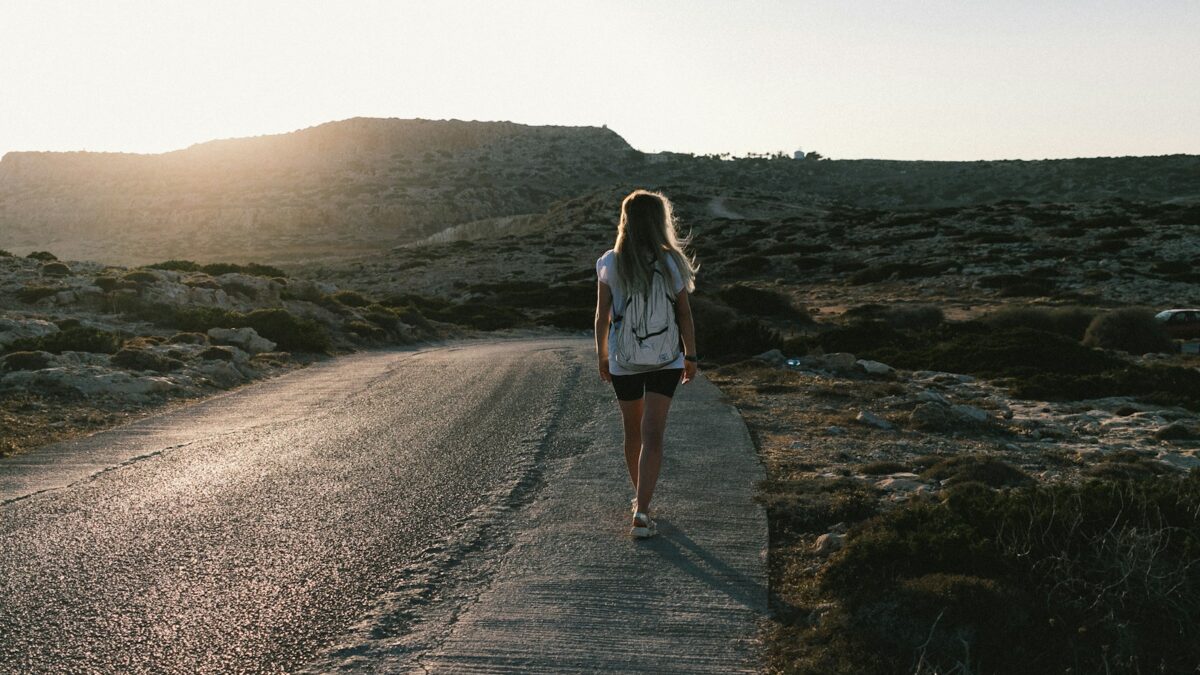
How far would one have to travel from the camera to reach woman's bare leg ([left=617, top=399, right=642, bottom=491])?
6.24m

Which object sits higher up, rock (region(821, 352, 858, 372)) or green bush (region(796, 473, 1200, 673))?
green bush (region(796, 473, 1200, 673))

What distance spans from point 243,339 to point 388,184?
327 feet

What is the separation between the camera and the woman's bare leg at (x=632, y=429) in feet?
20.5

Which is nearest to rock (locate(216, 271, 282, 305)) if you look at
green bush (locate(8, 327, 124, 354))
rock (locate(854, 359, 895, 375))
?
green bush (locate(8, 327, 124, 354))

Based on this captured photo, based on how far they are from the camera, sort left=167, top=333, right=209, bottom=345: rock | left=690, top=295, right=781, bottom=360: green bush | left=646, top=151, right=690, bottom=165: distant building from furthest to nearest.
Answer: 1. left=646, top=151, right=690, bottom=165: distant building
2. left=690, top=295, right=781, bottom=360: green bush
3. left=167, top=333, right=209, bottom=345: rock

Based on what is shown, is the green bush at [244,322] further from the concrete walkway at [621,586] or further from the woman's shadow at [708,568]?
the woman's shadow at [708,568]

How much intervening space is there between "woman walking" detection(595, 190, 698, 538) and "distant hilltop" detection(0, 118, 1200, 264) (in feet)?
242

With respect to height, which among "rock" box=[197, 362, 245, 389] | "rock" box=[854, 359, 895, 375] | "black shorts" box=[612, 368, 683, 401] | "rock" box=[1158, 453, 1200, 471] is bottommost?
"rock" box=[854, 359, 895, 375]

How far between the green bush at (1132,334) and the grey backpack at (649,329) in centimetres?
2024

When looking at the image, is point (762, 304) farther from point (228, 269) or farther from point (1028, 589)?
point (1028, 589)

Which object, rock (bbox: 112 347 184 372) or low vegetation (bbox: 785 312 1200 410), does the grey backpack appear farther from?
rock (bbox: 112 347 184 372)

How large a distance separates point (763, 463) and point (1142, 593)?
4.40 metres

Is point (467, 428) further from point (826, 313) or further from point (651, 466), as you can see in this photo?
point (826, 313)

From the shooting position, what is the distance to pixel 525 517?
6.56m
